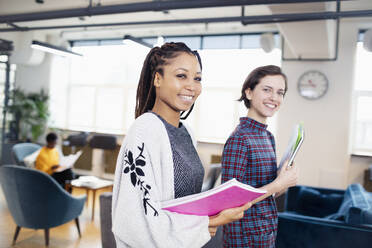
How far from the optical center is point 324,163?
214 inches

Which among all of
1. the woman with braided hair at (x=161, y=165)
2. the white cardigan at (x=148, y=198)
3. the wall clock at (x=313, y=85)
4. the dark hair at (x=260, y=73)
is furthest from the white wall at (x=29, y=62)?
the white cardigan at (x=148, y=198)

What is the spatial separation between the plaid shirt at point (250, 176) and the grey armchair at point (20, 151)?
4.33 metres

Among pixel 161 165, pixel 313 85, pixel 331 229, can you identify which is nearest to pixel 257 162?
pixel 161 165

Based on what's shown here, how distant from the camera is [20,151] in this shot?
16.6 ft

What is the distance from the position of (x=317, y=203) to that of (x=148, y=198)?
12.1ft

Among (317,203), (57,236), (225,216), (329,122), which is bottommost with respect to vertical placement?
(57,236)

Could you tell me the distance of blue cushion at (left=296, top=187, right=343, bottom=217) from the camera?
396 cm

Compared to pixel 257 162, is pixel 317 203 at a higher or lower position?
lower

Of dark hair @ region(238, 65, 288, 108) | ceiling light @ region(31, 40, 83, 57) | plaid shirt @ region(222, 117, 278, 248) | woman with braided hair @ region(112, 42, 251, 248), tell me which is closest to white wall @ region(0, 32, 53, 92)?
ceiling light @ region(31, 40, 83, 57)

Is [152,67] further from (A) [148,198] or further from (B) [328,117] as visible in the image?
(B) [328,117]

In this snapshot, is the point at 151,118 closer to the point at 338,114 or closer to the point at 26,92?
the point at 338,114

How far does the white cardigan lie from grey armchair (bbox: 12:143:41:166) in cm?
456

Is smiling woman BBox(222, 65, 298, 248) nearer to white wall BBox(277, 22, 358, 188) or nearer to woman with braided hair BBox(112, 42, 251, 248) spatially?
woman with braided hair BBox(112, 42, 251, 248)

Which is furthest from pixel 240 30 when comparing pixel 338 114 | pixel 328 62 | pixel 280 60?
pixel 338 114
